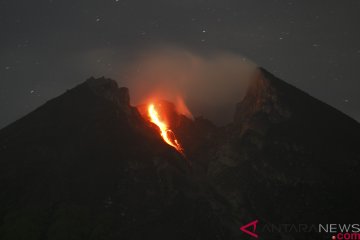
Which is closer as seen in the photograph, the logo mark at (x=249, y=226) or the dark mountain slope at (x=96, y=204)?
the dark mountain slope at (x=96, y=204)

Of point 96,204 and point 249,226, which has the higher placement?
point 249,226

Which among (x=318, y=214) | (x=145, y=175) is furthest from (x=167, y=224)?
(x=318, y=214)

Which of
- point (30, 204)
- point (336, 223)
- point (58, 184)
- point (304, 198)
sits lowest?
point (30, 204)

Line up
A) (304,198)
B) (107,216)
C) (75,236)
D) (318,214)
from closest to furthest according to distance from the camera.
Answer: (75,236) → (107,216) → (318,214) → (304,198)

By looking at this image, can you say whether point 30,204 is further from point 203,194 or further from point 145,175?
point 203,194

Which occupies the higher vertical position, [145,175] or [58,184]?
[145,175]

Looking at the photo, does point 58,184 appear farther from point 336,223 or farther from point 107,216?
point 336,223

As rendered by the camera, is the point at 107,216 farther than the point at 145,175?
No

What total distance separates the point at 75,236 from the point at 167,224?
3623cm

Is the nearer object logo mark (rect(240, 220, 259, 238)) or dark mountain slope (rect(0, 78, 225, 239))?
dark mountain slope (rect(0, 78, 225, 239))

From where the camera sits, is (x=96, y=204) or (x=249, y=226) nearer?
(x=96, y=204)

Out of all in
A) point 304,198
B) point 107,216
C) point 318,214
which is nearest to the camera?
point 107,216

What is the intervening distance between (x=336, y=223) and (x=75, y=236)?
346 feet

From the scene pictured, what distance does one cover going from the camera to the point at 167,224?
167m
